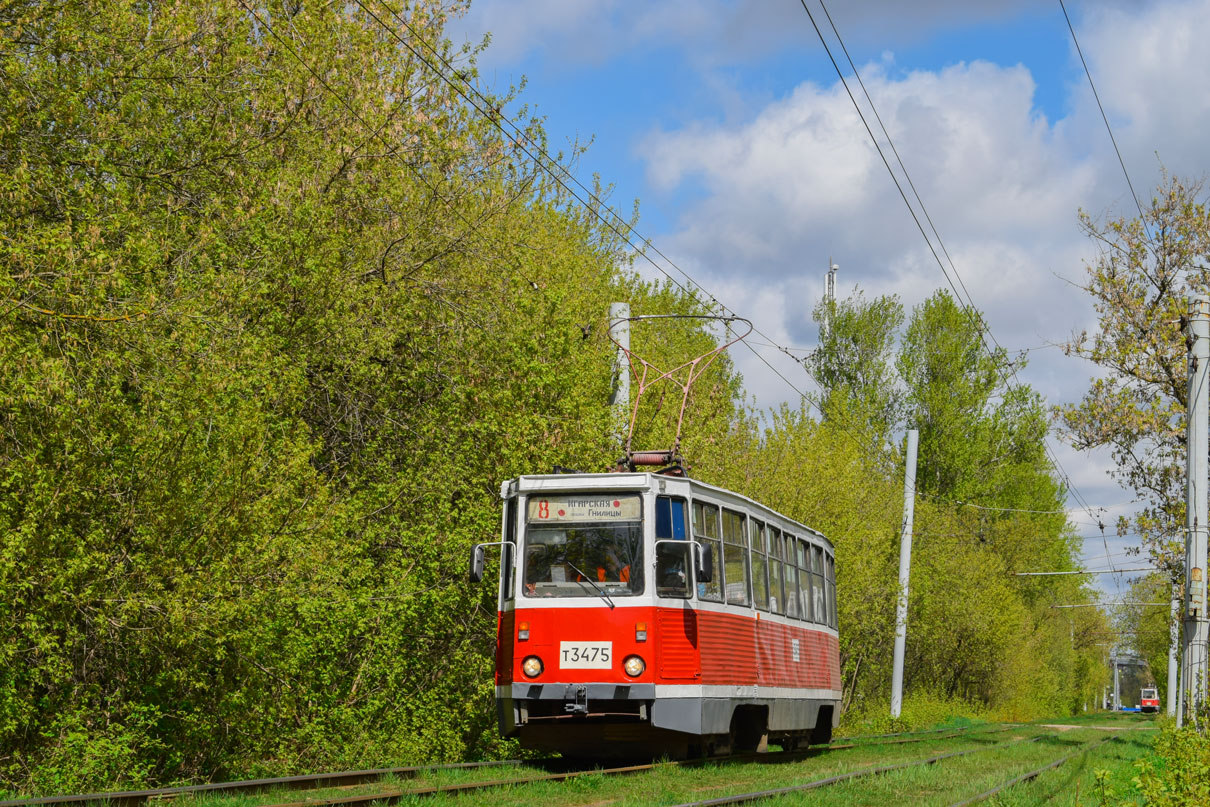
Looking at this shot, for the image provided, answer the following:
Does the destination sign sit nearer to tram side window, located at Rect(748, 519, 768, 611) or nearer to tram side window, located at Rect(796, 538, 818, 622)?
tram side window, located at Rect(748, 519, 768, 611)

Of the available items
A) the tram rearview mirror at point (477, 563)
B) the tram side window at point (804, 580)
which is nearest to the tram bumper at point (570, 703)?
the tram rearview mirror at point (477, 563)

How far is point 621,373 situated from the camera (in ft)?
65.7

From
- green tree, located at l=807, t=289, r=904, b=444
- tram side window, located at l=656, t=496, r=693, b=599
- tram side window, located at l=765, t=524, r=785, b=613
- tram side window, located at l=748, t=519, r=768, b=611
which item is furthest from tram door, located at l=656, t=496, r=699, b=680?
green tree, located at l=807, t=289, r=904, b=444

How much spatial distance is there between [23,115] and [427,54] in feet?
33.1

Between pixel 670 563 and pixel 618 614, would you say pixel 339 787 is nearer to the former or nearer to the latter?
pixel 618 614

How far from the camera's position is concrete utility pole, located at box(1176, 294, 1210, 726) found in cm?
2056

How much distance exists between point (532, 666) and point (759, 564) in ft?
12.3

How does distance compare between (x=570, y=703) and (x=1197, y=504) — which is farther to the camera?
(x=1197, y=504)

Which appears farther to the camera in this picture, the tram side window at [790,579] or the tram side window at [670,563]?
the tram side window at [790,579]

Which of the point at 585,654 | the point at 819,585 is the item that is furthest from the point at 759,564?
the point at 819,585

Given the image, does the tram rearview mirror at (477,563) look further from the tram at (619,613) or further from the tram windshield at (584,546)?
the tram windshield at (584,546)

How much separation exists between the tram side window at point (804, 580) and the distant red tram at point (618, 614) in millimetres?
3417

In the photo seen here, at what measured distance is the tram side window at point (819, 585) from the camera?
20.3m

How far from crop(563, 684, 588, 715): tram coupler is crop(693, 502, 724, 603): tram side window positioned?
5.45 ft
